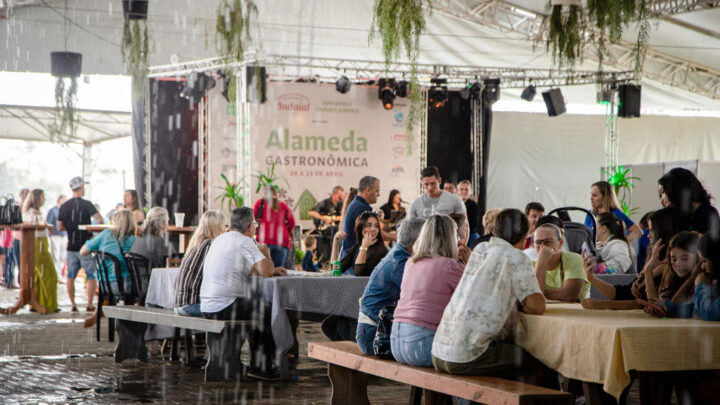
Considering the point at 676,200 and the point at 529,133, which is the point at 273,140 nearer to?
the point at 529,133

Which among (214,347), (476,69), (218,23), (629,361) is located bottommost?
(214,347)

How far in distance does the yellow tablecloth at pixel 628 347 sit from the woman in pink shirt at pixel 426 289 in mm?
654

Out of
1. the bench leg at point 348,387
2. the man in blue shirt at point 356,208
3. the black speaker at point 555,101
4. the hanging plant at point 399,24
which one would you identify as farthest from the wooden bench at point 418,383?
the black speaker at point 555,101

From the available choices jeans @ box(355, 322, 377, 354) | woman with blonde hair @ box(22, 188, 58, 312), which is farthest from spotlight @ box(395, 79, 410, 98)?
jeans @ box(355, 322, 377, 354)

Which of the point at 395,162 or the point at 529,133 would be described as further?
the point at 529,133

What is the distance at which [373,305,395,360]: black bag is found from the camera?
4.23m

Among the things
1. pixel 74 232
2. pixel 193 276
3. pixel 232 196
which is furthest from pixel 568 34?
pixel 232 196

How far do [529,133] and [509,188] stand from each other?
1.27 meters

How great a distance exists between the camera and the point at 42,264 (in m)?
10.6

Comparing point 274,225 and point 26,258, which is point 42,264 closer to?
point 26,258

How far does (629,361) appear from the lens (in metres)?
3.13

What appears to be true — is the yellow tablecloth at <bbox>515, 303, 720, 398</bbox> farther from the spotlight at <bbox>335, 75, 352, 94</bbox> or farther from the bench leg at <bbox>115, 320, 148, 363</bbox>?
the spotlight at <bbox>335, 75, 352, 94</bbox>

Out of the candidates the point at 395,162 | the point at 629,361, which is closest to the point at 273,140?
the point at 395,162

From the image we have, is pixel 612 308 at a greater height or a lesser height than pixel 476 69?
lesser
